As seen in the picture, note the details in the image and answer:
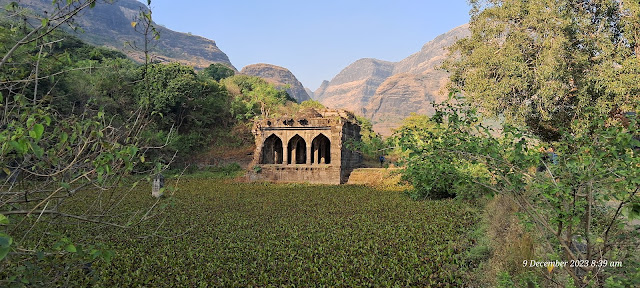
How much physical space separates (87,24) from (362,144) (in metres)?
129

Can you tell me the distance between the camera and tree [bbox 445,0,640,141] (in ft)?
52.5

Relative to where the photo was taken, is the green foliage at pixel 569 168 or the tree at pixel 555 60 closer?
the green foliage at pixel 569 168

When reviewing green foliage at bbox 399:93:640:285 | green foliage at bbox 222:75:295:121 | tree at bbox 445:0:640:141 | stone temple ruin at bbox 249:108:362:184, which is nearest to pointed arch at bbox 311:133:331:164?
stone temple ruin at bbox 249:108:362:184

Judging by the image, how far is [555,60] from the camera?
16609 mm

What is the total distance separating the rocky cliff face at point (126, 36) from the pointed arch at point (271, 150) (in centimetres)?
6124

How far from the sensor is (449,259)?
662 cm

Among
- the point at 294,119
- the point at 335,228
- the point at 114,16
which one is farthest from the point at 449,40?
the point at 335,228

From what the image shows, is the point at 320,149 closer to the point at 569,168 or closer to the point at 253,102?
the point at 253,102

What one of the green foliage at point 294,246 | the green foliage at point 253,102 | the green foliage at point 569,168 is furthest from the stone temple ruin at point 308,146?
the green foliage at point 569,168

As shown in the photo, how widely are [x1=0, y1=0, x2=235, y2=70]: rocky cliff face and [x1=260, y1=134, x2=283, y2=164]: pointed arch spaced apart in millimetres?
61237

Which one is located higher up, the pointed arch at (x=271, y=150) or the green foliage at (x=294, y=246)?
the pointed arch at (x=271, y=150)

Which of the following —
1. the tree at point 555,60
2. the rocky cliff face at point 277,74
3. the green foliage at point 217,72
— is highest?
the rocky cliff face at point 277,74

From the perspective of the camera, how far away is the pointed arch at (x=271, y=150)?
2544cm

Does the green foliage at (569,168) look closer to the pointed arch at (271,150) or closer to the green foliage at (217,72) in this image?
the pointed arch at (271,150)
